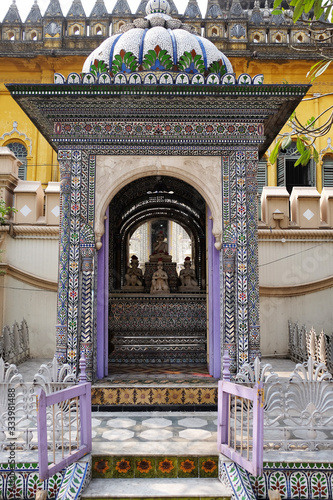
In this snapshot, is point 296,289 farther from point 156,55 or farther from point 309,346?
point 156,55

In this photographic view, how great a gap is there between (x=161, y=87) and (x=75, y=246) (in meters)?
2.53

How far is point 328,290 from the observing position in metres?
11.2

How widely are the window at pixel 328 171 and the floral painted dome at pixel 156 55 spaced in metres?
10.2

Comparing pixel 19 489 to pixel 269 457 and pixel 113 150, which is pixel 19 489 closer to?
pixel 269 457

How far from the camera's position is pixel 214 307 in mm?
7055

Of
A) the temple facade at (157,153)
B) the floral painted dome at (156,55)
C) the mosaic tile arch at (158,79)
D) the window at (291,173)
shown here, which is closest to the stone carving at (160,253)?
the temple facade at (157,153)

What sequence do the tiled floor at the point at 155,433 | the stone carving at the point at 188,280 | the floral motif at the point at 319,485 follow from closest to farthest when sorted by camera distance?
the floral motif at the point at 319,485
the tiled floor at the point at 155,433
the stone carving at the point at 188,280

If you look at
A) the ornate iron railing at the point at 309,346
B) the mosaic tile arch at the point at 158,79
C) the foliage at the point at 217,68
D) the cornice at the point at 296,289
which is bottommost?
the ornate iron railing at the point at 309,346

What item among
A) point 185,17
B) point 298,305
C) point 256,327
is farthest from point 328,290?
point 185,17

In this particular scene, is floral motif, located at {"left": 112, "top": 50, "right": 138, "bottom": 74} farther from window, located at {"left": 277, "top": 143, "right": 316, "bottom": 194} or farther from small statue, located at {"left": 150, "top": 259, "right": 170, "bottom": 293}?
window, located at {"left": 277, "top": 143, "right": 316, "bottom": 194}

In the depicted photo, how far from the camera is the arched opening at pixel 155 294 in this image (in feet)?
30.0

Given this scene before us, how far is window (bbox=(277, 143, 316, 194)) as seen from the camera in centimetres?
1628

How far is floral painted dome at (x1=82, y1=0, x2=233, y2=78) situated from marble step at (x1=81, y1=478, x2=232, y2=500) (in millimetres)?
5251

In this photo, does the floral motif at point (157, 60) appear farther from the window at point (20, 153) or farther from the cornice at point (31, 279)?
the window at point (20, 153)
